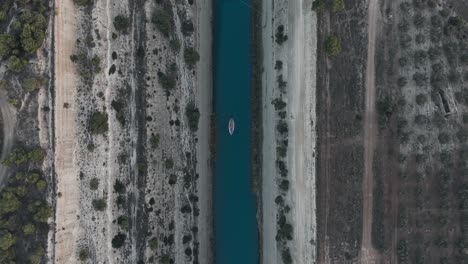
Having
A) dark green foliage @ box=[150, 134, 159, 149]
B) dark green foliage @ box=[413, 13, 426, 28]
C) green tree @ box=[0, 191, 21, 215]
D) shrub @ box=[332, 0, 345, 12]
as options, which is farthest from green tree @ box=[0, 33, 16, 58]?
dark green foliage @ box=[413, 13, 426, 28]

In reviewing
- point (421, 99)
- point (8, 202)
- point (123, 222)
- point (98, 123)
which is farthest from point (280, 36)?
point (8, 202)

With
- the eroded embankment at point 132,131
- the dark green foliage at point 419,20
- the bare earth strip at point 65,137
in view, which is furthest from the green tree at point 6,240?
the dark green foliage at point 419,20

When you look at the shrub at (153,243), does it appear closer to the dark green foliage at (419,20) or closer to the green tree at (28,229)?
the green tree at (28,229)

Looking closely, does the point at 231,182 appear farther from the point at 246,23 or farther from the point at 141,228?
the point at 246,23

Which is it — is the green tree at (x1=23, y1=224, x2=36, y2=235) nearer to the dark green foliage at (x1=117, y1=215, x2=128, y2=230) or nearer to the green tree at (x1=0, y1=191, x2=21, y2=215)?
the green tree at (x1=0, y1=191, x2=21, y2=215)

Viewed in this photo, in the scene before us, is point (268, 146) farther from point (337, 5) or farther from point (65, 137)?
point (65, 137)

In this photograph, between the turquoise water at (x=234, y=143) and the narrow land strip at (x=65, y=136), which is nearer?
the narrow land strip at (x=65, y=136)

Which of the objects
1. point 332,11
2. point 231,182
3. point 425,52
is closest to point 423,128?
point 425,52
